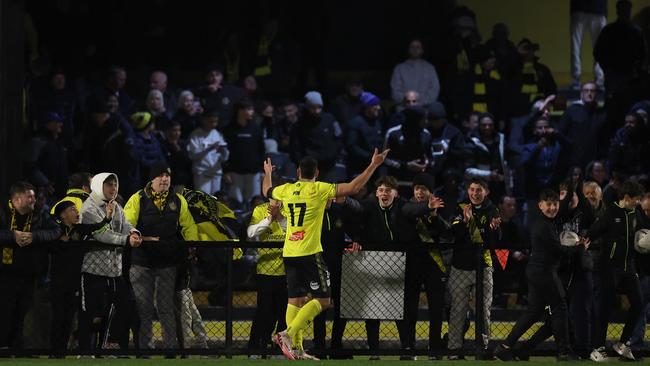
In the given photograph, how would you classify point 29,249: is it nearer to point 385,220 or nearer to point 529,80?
point 385,220

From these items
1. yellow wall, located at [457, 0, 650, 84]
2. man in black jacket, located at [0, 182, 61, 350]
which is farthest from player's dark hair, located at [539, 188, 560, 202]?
yellow wall, located at [457, 0, 650, 84]

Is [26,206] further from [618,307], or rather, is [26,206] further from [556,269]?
[618,307]

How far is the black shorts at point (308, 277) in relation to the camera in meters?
14.8

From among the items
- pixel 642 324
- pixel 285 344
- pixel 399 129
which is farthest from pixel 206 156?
pixel 642 324

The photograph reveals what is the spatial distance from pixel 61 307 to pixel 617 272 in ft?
17.7

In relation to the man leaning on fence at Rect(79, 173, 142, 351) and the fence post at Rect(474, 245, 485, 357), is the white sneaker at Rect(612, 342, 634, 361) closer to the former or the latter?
the fence post at Rect(474, 245, 485, 357)

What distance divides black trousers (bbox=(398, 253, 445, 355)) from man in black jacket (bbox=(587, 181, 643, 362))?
1526 mm

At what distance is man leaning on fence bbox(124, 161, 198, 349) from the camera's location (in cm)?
1559

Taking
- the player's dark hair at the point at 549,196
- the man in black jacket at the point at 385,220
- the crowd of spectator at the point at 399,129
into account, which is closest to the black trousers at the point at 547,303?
the player's dark hair at the point at 549,196

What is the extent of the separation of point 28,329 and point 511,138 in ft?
27.9

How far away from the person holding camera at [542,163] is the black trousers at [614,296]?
5686mm

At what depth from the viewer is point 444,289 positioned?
1605 centimetres

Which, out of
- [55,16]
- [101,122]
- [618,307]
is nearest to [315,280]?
[618,307]

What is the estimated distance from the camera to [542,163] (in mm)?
21438
